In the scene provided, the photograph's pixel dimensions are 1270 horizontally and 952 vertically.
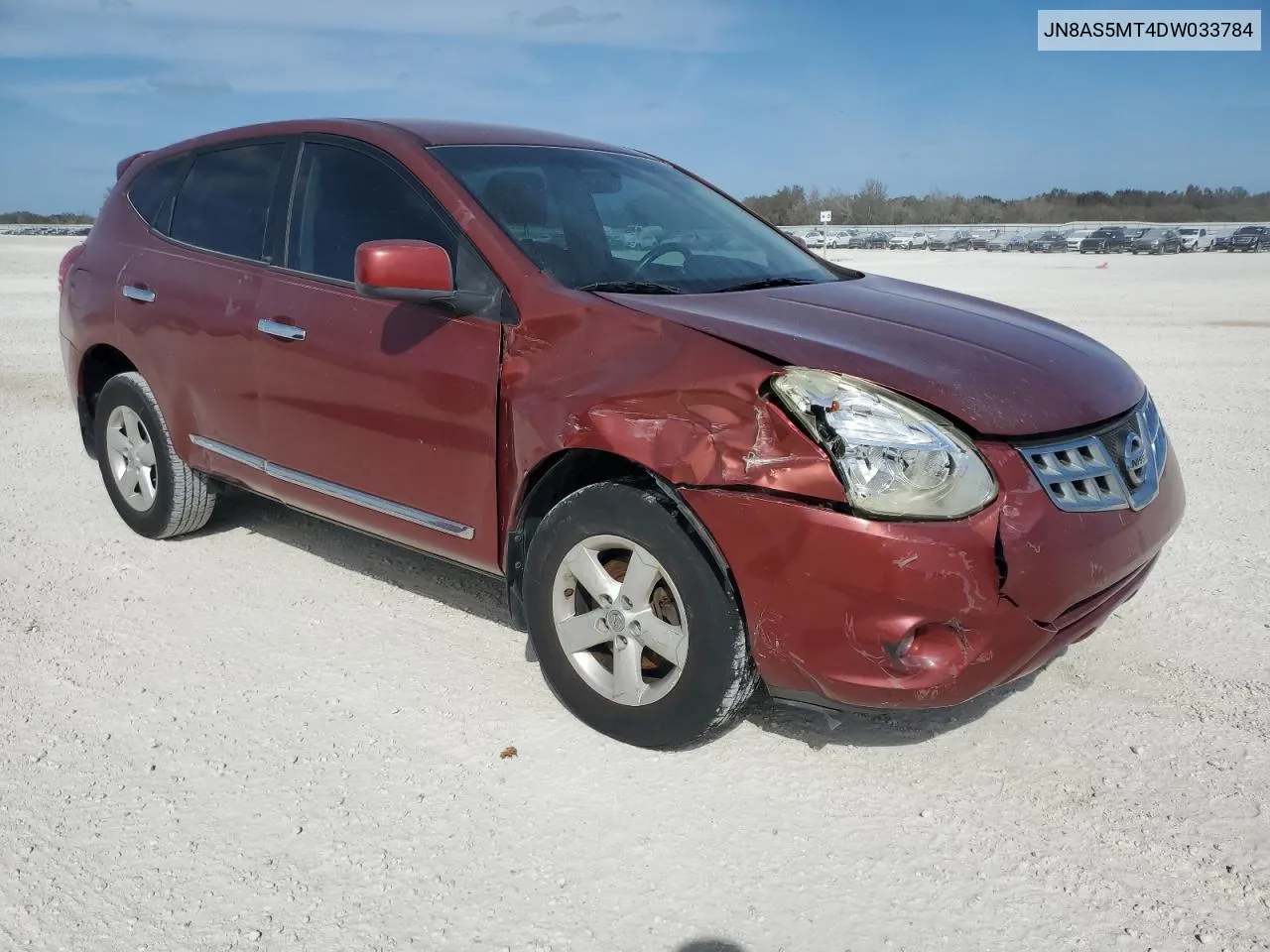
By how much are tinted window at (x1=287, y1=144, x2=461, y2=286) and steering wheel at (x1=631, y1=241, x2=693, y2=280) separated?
2.04ft

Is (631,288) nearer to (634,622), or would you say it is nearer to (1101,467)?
(634,622)

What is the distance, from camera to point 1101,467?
2850mm

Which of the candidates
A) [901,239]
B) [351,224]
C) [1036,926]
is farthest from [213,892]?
[901,239]

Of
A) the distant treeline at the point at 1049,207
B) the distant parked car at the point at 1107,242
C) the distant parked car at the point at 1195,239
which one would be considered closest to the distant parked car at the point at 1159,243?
the distant parked car at the point at 1107,242

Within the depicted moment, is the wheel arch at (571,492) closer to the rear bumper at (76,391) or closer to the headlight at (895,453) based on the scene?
the headlight at (895,453)

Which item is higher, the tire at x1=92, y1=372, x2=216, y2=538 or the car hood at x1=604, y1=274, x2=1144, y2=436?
the car hood at x1=604, y1=274, x2=1144, y2=436

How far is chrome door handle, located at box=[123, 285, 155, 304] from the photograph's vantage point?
4.66 m

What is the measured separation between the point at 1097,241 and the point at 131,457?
184 ft

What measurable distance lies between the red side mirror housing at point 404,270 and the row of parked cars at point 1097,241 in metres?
52.6

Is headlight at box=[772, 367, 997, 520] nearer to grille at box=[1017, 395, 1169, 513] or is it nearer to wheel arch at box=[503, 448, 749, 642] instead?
grille at box=[1017, 395, 1169, 513]

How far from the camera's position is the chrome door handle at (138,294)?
466 centimetres

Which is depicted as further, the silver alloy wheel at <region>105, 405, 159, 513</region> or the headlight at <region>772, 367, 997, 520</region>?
the silver alloy wheel at <region>105, 405, 159, 513</region>

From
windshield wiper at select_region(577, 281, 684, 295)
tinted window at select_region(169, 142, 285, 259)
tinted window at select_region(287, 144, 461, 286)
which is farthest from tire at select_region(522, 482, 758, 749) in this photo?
tinted window at select_region(169, 142, 285, 259)

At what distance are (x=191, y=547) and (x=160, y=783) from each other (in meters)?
2.25
